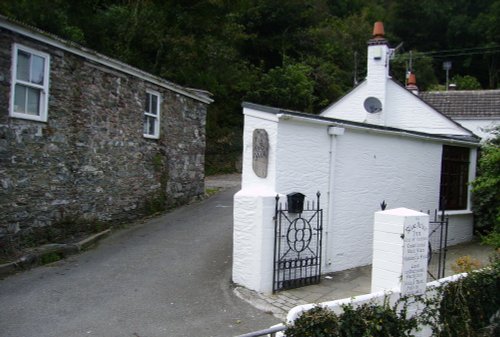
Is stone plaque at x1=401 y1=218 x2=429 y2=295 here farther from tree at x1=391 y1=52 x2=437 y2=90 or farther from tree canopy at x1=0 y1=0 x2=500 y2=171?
tree at x1=391 y1=52 x2=437 y2=90

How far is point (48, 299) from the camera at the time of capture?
23.1 ft

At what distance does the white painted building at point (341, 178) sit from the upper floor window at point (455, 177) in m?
0.03

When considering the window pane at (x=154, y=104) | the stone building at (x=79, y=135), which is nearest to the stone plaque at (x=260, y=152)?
the stone building at (x=79, y=135)

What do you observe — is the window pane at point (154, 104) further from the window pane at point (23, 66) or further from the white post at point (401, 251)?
the white post at point (401, 251)

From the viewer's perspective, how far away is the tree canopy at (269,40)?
20.1m

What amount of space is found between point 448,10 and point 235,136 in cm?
2463

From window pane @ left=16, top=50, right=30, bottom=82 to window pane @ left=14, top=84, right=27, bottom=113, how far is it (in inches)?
7.5

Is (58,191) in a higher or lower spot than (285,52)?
lower

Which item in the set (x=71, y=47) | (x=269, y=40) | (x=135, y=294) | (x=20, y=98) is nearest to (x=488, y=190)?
(x=135, y=294)

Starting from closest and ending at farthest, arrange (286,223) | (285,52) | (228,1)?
(286,223) < (228,1) < (285,52)

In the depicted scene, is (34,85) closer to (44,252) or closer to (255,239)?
(44,252)

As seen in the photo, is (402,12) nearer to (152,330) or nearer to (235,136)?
(235,136)

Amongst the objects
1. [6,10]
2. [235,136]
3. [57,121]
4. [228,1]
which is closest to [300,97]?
[235,136]

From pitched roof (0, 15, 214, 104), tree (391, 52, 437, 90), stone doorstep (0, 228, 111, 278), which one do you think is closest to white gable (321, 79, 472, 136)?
pitched roof (0, 15, 214, 104)
